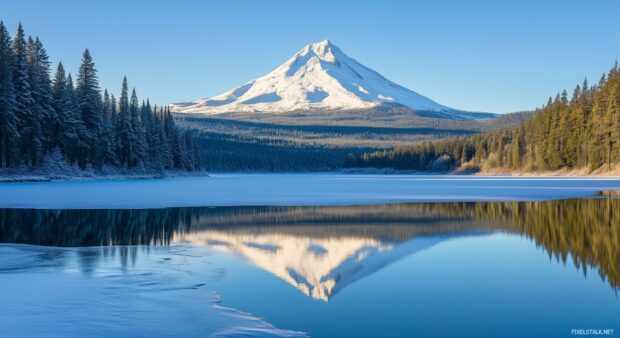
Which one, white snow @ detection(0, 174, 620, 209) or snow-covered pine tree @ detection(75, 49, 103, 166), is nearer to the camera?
white snow @ detection(0, 174, 620, 209)

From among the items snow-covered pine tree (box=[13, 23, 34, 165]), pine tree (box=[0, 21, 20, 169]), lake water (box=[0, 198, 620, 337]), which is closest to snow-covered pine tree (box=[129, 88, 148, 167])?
snow-covered pine tree (box=[13, 23, 34, 165])

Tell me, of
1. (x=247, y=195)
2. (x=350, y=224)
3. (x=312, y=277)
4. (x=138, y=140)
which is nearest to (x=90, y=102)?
(x=138, y=140)

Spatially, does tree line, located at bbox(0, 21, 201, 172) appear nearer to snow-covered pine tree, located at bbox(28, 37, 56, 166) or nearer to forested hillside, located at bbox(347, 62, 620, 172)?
snow-covered pine tree, located at bbox(28, 37, 56, 166)

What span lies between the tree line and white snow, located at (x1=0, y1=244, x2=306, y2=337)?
4891 centimetres

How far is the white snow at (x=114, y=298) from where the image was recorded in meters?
7.24

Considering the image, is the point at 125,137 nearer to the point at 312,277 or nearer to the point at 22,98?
the point at 22,98

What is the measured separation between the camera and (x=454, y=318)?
8023 millimetres

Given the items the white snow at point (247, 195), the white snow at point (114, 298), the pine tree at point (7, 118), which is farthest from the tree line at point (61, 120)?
the white snow at point (114, 298)

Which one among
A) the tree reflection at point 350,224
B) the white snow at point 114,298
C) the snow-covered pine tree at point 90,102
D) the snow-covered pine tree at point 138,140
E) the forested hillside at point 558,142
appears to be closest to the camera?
the white snow at point 114,298

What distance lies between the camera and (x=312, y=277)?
10.9m

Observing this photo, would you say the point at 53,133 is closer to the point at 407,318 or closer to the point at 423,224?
the point at 423,224

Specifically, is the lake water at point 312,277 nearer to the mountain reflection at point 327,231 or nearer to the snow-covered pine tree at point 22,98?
the mountain reflection at point 327,231

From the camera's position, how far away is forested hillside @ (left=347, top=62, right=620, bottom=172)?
78000 millimetres

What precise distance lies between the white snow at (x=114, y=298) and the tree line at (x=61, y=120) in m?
48.9
